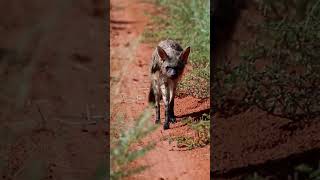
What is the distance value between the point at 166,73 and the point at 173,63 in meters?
0.06

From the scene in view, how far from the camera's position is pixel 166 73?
3617mm

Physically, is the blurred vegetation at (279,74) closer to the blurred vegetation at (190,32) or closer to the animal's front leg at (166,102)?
the blurred vegetation at (190,32)

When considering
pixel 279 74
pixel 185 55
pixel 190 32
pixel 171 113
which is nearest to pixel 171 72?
pixel 185 55

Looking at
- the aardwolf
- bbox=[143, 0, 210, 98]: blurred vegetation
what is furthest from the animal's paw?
bbox=[143, 0, 210, 98]: blurred vegetation

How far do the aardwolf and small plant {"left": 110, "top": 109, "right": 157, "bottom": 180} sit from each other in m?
0.53

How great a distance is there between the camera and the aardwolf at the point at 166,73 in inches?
138

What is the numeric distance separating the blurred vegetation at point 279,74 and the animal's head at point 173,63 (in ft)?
0.70

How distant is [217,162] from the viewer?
10.7ft

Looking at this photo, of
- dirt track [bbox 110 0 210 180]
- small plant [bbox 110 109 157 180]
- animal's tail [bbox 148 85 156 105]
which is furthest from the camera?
animal's tail [bbox 148 85 156 105]

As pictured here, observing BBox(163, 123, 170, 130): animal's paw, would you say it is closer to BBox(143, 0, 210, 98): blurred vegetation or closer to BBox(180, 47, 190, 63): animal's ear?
BBox(143, 0, 210, 98): blurred vegetation

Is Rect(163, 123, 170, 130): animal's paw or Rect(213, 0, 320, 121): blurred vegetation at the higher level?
Rect(213, 0, 320, 121): blurred vegetation

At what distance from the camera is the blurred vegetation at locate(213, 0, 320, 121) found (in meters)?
3.56
